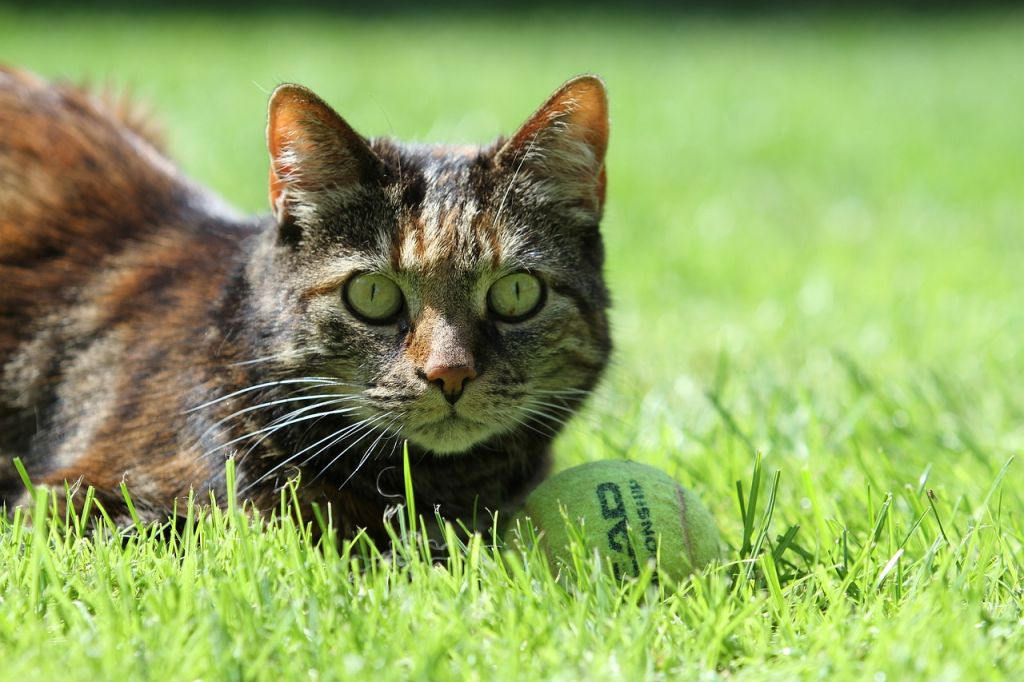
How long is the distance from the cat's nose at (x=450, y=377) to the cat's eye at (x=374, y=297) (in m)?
0.17

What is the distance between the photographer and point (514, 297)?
81.9 inches

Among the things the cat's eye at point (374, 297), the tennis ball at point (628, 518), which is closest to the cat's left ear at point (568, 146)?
the cat's eye at point (374, 297)

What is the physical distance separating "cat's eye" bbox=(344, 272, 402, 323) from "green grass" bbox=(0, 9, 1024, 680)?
410 millimetres

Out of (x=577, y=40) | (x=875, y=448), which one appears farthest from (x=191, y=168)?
(x=577, y=40)

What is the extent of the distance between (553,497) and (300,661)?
61 centimetres

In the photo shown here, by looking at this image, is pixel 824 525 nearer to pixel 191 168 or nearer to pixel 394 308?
pixel 394 308

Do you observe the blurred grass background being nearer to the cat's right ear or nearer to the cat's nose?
the cat's right ear

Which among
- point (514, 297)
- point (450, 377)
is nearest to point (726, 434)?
point (514, 297)

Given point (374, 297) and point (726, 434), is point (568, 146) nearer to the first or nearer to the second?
point (374, 297)

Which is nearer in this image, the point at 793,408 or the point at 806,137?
the point at 793,408

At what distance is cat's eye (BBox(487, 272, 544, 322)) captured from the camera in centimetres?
206

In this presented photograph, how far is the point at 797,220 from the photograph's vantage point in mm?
5316

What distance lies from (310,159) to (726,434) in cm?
117

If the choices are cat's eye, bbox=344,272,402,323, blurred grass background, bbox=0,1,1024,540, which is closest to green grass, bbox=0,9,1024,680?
blurred grass background, bbox=0,1,1024,540
